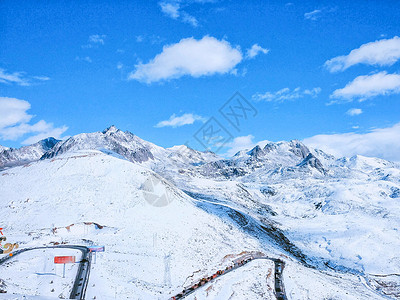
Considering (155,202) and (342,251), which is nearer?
(155,202)

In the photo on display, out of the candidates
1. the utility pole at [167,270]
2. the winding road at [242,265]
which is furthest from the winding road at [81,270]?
the winding road at [242,265]

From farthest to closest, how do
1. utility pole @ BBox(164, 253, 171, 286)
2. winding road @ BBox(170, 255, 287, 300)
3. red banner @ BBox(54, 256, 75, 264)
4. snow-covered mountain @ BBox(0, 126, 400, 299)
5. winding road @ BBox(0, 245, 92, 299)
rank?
snow-covered mountain @ BBox(0, 126, 400, 299)
utility pole @ BBox(164, 253, 171, 286)
winding road @ BBox(170, 255, 287, 300)
red banner @ BBox(54, 256, 75, 264)
winding road @ BBox(0, 245, 92, 299)

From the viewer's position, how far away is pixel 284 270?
38906mm

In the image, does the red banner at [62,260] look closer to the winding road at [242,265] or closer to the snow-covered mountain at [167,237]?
the snow-covered mountain at [167,237]

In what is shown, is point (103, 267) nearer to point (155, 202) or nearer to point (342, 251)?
point (155, 202)

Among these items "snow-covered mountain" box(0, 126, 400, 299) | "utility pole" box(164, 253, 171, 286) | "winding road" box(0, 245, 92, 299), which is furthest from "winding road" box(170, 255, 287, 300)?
"winding road" box(0, 245, 92, 299)

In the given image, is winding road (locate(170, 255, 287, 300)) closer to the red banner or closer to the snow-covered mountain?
the snow-covered mountain

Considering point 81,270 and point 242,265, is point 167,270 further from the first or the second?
point 242,265

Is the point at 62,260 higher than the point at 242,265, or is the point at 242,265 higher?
the point at 242,265

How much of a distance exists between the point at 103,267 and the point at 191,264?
11.9m

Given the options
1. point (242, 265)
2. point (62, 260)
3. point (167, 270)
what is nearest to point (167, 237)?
point (167, 270)

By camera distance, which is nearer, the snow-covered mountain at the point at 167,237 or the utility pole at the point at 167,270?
the utility pole at the point at 167,270

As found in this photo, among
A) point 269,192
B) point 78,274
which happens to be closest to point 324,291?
point 78,274

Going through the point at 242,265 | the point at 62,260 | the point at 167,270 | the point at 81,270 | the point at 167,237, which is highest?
the point at 167,237
